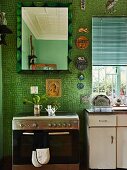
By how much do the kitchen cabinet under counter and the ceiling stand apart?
50.4 inches

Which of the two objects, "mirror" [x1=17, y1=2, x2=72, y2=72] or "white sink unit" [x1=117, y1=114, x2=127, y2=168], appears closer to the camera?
"white sink unit" [x1=117, y1=114, x2=127, y2=168]

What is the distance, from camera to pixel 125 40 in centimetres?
399

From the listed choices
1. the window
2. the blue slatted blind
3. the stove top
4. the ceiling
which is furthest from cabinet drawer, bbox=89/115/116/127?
the ceiling

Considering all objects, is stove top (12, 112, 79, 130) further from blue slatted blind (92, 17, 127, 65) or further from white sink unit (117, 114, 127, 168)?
blue slatted blind (92, 17, 127, 65)

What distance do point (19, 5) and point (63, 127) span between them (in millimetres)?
1864

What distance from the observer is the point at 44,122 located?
3357 mm

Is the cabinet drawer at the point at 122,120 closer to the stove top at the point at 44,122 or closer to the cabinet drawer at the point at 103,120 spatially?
the cabinet drawer at the point at 103,120

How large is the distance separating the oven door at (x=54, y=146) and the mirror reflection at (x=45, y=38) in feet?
3.32

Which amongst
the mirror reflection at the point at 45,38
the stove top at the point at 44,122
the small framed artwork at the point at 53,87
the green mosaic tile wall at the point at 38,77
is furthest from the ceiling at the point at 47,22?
the stove top at the point at 44,122

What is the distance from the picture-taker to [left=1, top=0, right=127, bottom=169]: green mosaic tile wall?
3.95 m

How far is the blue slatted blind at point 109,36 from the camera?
13.1 feet

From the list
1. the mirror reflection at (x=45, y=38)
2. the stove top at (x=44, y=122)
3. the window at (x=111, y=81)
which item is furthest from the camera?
the window at (x=111, y=81)

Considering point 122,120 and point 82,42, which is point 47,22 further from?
point 122,120

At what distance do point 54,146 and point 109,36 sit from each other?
1.80 meters
